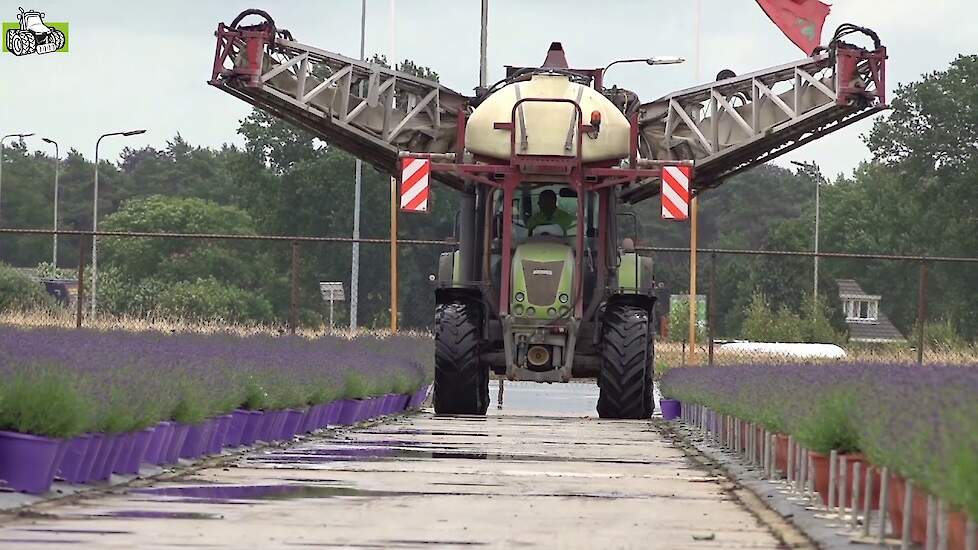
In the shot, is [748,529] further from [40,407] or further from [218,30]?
[218,30]

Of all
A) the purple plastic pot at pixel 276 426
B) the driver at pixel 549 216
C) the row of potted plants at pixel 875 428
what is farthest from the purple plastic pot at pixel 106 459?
the driver at pixel 549 216

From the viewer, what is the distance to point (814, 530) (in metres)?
13.3

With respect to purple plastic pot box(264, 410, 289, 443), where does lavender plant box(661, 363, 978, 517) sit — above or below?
above

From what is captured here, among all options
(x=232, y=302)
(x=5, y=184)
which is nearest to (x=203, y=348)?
(x=232, y=302)

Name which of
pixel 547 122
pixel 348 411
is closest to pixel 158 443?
pixel 348 411

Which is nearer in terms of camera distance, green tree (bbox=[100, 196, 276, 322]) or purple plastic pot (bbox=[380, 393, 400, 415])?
purple plastic pot (bbox=[380, 393, 400, 415])

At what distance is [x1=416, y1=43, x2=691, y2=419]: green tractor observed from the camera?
29.3 metres

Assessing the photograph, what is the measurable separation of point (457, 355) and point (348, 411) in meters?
2.96

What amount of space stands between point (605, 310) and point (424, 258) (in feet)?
184

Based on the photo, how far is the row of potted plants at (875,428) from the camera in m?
9.87

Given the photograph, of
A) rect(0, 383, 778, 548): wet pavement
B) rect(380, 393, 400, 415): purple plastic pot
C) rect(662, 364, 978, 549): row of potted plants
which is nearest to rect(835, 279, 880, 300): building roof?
rect(380, 393, 400, 415): purple plastic pot

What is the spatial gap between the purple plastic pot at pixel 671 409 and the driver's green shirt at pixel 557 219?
3808 mm

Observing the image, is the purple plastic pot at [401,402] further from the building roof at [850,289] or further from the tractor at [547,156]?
the building roof at [850,289]

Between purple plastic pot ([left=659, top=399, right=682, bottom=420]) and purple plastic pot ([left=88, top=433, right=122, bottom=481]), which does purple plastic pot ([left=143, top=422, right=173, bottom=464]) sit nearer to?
purple plastic pot ([left=88, top=433, right=122, bottom=481])
